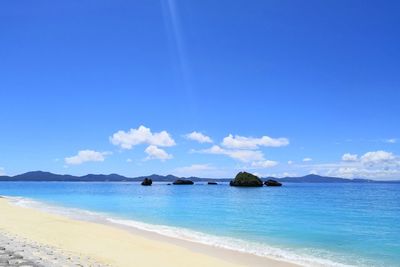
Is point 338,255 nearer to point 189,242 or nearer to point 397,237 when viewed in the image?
point 189,242

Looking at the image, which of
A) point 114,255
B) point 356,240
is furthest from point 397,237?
point 114,255

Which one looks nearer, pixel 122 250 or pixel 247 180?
pixel 122 250

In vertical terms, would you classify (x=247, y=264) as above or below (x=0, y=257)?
below

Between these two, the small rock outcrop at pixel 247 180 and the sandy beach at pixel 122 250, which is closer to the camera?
the sandy beach at pixel 122 250

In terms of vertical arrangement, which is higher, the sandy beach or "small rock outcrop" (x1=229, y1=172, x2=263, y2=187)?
"small rock outcrop" (x1=229, y1=172, x2=263, y2=187)

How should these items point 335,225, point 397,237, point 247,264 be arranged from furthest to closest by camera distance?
point 335,225 < point 397,237 < point 247,264

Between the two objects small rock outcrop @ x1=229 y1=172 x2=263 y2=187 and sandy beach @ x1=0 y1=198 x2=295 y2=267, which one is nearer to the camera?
sandy beach @ x1=0 y1=198 x2=295 y2=267

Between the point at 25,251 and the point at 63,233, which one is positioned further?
the point at 63,233

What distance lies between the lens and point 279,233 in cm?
2805

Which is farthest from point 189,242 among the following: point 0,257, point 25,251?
point 0,257

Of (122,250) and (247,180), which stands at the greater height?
(247,180)

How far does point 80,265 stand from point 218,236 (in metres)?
14.7

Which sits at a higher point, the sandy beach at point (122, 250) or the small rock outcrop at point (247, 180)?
the small rock outcrop at point (247, 180)

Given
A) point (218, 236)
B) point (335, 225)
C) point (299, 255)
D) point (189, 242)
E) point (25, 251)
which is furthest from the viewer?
point (335, 225)
